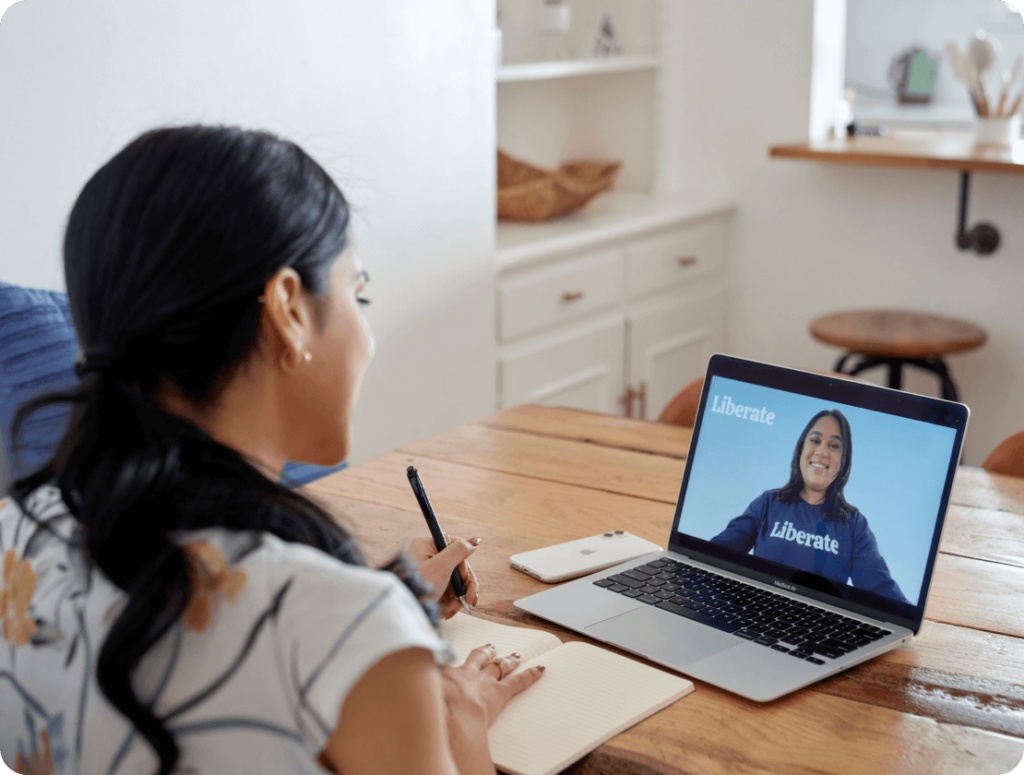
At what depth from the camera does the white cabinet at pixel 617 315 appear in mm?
2840

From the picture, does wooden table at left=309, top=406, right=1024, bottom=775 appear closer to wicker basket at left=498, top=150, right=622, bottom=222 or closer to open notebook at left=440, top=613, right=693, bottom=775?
open notebook at left=440, top=613, right=693, bottom=775

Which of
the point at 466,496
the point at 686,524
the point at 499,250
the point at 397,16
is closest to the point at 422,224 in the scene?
the point at 499,250

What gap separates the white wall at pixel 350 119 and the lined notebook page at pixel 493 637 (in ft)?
2.75

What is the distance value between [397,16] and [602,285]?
0.99 m

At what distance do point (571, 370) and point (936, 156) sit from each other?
113 centimetres

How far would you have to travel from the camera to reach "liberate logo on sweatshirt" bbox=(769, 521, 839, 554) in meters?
1.04

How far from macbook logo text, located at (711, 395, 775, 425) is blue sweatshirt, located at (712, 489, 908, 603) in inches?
3.1

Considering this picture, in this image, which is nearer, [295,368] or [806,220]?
[295,368]

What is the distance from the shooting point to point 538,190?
10.0 ft

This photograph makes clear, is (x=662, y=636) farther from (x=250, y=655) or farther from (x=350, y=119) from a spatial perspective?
(x=350, y=119)

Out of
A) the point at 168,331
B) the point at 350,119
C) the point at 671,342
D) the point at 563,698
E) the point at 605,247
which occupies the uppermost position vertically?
the point at 350,119

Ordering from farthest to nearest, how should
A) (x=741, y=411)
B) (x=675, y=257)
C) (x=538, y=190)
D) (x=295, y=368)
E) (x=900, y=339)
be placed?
(x=675, y=257) → (x=538, y=190) → (x=900, y=339) → (x=741, y=411) → (x=295, y=368)

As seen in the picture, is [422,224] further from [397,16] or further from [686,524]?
[686,524]

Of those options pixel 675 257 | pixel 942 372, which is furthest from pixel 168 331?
pixel 675 257
